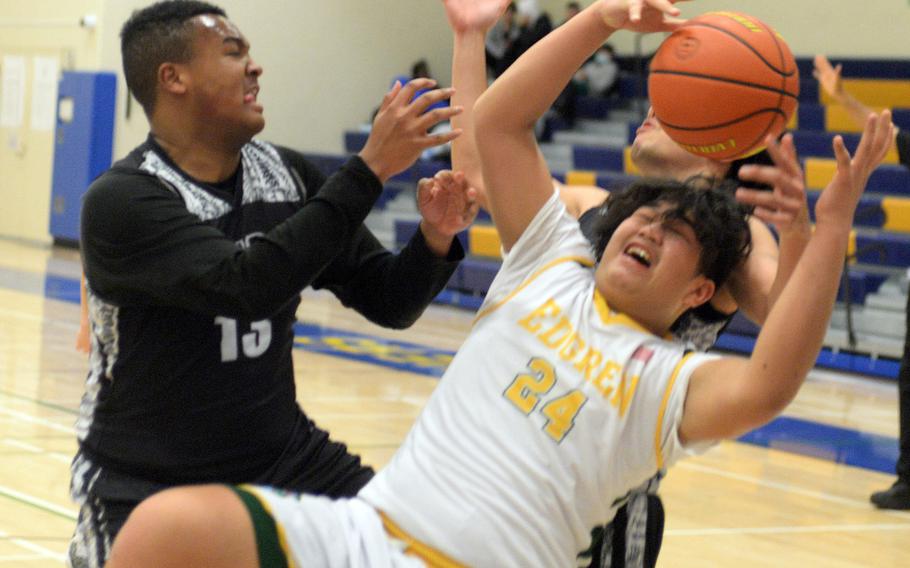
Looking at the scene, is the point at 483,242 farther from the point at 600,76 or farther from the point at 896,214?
the point at 896,214

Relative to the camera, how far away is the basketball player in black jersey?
2.55 meters

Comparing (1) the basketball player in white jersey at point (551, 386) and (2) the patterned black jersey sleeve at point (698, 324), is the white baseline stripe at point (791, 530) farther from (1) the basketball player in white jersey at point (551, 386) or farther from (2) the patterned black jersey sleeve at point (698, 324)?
(1) the basketball player in white jersey at point (551, 386)

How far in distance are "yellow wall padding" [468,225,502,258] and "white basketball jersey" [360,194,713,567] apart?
9060 mm

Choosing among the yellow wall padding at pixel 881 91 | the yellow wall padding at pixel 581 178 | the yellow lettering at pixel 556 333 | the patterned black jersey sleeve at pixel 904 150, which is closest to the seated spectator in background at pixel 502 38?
Answer: the yellow wall padding at pixel 581 178

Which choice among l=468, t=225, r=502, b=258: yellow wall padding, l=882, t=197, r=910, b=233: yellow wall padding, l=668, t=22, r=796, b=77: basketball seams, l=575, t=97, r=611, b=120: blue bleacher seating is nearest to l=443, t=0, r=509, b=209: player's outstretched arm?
l=668, t=22, r=796, b=77: basketball seams

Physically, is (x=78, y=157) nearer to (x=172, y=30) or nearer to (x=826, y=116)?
(x=826, y=116)

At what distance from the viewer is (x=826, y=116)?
12.2 meters

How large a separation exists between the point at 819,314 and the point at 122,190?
1.32 meters

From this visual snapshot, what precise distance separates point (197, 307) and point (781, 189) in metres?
1.07

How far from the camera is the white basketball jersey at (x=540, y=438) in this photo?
2.25 metres

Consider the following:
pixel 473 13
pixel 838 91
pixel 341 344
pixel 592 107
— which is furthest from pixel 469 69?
pixel 592 107

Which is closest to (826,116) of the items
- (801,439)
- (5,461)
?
(801,439)

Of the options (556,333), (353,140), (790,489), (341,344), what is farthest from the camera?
(353,140)

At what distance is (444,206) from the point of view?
9.35 ft
